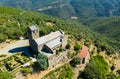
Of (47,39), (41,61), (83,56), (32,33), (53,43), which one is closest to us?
(41,61)

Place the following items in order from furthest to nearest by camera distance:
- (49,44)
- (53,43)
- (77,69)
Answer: (77,69) < (53,43) < (49,44)

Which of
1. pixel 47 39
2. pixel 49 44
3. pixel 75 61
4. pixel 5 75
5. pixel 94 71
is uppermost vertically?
pixel 47 39

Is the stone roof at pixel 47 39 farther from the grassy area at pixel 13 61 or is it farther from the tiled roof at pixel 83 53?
the tiled roof at pixel 83 53

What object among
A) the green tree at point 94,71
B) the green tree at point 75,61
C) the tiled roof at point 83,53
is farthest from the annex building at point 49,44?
the green tree at point 94,71

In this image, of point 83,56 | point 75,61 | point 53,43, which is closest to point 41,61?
point 53,43

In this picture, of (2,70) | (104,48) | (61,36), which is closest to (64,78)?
(61,36)

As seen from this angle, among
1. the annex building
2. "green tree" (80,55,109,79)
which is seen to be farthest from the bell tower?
"green tree" (80,55,109,79)

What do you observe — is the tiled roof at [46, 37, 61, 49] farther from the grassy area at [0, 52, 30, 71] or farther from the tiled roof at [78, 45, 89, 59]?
the tiled roof at [78, 45, 89, 59]

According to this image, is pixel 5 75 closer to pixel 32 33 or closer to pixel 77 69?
pixel 32 33

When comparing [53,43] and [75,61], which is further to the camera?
[75,61]
